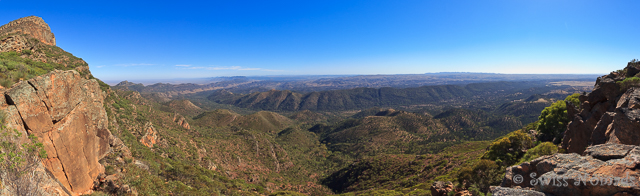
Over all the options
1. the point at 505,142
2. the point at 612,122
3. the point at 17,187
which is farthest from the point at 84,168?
the point at 505,142

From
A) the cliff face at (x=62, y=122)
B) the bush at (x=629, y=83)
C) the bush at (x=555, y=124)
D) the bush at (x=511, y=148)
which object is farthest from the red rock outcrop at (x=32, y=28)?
the bush at (x=555, y=124)

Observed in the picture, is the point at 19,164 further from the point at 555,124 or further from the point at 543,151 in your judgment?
the point at 555,124

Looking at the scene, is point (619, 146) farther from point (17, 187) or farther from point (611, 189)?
point (17, 187)

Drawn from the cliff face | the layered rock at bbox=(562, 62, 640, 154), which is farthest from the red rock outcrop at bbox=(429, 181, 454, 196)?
the cliff face

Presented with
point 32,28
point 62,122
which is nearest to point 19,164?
point 62,122

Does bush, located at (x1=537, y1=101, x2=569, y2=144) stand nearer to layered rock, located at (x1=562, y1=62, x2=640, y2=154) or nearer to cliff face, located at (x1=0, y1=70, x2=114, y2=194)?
layered rock, located at (x1=562, y1=62, x2=640, y2=154)

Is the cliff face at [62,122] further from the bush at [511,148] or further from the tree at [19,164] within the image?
the bush at [511,148]
